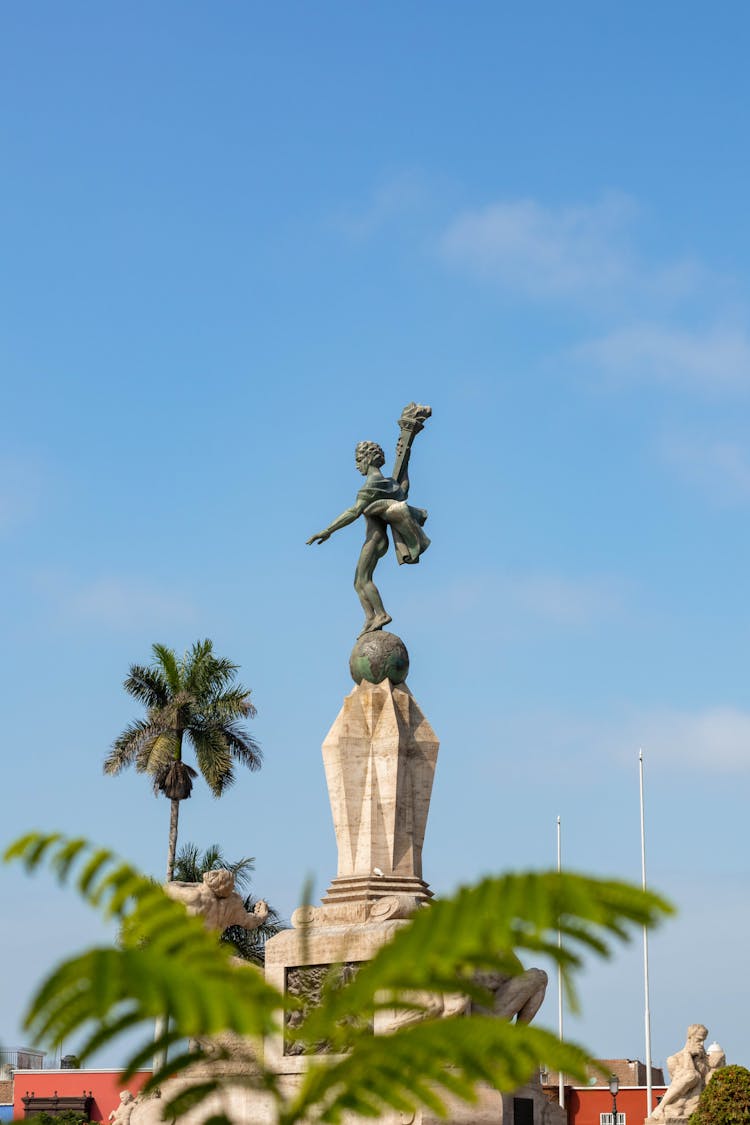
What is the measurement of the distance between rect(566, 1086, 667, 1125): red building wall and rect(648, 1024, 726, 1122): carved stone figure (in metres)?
11.2

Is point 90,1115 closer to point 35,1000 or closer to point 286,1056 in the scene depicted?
point 286,1056

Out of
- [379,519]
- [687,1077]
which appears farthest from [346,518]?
[687,1077]

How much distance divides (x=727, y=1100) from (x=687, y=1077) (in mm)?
3074

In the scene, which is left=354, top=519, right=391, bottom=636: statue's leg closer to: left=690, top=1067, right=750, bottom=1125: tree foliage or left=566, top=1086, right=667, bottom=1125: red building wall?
left=690, top=1067, right=750, bottom=1125: tree foliage

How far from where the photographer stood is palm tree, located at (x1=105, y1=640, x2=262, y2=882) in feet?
127

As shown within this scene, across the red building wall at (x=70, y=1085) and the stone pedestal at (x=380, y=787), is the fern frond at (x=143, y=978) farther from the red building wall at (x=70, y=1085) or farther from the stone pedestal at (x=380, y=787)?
the red building wall at (x=70, y=1085)

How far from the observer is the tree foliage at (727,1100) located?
19297 millimetres

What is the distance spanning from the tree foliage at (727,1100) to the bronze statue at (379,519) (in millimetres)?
6883

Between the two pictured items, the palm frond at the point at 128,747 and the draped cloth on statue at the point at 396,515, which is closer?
the draped cloth on statue at the point at 396,515

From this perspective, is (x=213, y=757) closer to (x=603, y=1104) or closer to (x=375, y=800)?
(x=603, y=1104)

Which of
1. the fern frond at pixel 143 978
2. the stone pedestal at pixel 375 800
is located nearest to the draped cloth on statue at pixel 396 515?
the stone pedestal at pixel 375 800

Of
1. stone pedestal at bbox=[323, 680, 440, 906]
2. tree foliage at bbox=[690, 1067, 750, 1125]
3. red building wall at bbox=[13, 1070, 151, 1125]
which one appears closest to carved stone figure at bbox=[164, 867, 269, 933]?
stone pedestal at bbox=[323, 680, 440, 906]

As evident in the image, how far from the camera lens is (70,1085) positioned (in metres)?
36.1

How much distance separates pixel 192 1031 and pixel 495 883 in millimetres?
1029
